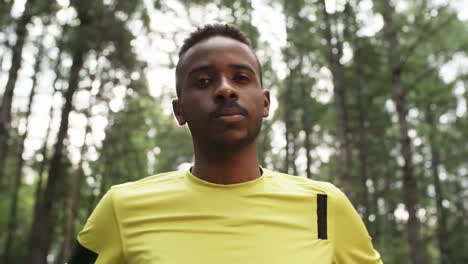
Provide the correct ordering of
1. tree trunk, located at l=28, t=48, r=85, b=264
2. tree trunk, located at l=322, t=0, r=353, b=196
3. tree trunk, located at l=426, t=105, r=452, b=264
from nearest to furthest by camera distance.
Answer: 1. tree trunk, located at l=322, t=0, r=353, b=196
2. tree trunk, located at l=28, t=48, r=85, b=264
3. tree trunk, located at l=426, t=105, r=452, b=264

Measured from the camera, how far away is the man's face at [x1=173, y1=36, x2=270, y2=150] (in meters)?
1.51

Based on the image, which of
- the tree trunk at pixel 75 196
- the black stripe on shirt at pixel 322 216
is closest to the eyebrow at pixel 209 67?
the black stripe on shirt at pixel 322 216

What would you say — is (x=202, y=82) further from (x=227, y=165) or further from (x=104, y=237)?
(x=104, y=237)

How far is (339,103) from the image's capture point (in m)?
10.0

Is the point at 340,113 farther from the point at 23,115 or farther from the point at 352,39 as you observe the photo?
the point at 23,115

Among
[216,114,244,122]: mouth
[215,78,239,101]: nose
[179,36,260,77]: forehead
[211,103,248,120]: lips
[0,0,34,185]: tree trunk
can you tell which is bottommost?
[216,114,244,122]: mouth

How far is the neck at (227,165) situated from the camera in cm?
158

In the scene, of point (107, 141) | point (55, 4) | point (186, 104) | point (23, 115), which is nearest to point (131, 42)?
point (55, 4)

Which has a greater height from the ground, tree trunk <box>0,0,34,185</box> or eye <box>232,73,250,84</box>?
tree trunk <box>0,0,34,185</box>

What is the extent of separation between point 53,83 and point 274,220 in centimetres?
1675

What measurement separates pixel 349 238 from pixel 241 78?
0.65 meters

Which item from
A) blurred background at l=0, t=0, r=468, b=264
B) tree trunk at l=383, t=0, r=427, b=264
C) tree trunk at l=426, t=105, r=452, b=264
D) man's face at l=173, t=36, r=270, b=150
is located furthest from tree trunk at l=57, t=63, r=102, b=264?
man's face at l=173, t=36, r=270, b=150

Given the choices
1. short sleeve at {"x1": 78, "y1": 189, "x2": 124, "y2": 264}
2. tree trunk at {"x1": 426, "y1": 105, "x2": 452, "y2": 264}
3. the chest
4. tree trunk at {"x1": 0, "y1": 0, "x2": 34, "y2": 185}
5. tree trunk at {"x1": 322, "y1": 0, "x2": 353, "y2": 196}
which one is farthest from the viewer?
tree trunk at {"x1": 426, "y1": 105, "x2": 452, "y2": 264}

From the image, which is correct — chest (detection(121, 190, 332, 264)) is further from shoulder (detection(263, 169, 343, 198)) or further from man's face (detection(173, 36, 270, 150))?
man's face (detection(173, 36, 270, 150))
